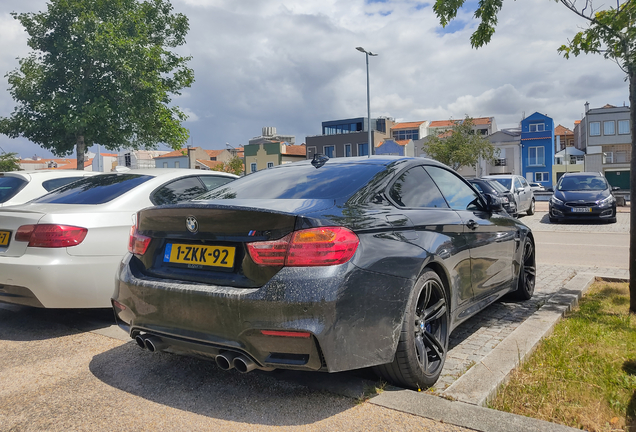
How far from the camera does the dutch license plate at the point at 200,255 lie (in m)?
2.97

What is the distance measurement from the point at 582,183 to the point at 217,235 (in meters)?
18.0

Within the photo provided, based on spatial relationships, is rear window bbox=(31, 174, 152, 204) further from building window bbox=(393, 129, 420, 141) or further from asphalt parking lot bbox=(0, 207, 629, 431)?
building window bbox=(393, 129, 420, 141)

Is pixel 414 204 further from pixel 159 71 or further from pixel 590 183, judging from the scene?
pixel 159 71

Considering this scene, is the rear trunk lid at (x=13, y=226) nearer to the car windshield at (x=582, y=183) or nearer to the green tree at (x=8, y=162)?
the car windshield at (x=582, y=183)

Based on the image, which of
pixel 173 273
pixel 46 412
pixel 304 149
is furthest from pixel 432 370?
pixel 304 149

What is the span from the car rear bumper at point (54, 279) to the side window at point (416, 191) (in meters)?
2.72

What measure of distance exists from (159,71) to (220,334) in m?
23.6

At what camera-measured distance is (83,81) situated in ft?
70.6

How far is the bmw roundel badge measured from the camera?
122 inches

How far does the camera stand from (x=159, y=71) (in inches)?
957

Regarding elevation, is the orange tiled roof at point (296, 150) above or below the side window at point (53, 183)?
above

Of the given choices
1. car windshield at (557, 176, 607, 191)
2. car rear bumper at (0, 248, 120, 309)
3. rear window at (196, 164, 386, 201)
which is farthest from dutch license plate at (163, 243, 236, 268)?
car windshield at (557, 176, 607, 191)

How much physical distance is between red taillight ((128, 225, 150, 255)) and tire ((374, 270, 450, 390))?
1.65 metres

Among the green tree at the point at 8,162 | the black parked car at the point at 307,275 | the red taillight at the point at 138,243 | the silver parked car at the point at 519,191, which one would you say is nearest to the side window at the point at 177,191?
the red taillight at the point at 138,243
